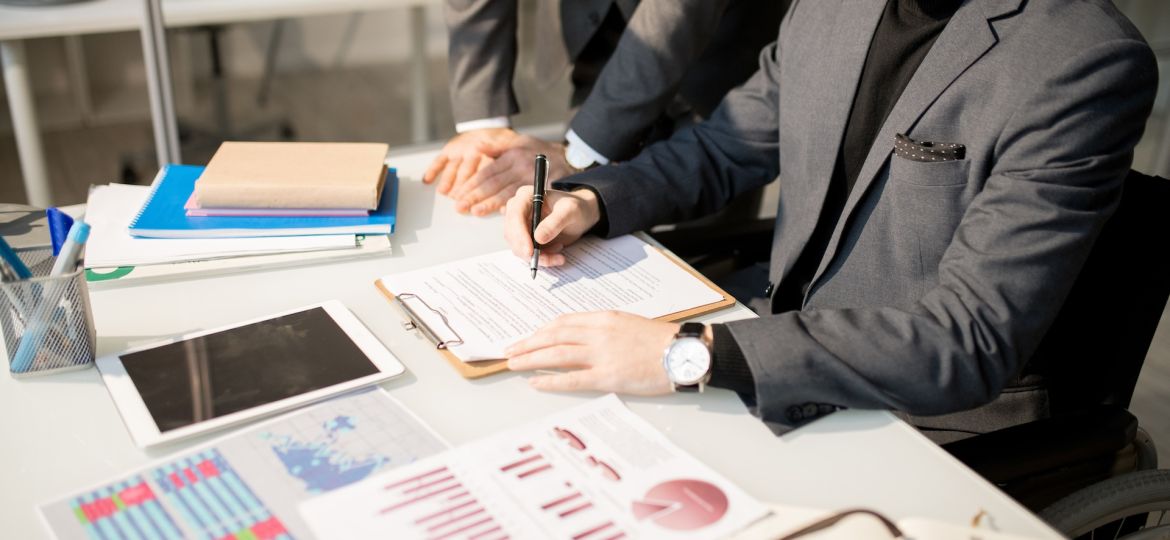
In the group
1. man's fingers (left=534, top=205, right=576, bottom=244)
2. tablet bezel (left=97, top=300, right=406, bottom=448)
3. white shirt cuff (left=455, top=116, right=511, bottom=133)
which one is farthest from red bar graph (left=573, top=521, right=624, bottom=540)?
white shirt cuff (left=455, top=116, right=511, bottom=133)

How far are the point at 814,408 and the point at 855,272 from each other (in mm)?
366

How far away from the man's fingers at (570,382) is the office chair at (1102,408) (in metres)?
0.38

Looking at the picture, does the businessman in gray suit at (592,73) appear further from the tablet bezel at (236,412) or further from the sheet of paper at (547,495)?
the sheet of paper at (547,495)

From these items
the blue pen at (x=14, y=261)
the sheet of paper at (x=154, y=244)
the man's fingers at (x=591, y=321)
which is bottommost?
the man's fingers at (x=591, y=321)

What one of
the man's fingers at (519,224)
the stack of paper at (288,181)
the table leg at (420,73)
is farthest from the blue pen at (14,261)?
the table leg at (420,73)

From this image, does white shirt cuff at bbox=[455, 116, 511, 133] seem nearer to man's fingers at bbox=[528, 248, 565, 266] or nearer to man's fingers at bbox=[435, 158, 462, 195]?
man's fingers at bbox=[435, 158, 462, 195]

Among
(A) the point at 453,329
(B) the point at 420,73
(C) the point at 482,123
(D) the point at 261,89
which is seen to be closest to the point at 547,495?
(A) the point at 453,329

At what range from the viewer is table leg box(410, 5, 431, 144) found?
3377 mm

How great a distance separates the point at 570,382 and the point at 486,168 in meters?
0.60

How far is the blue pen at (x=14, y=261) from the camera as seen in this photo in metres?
0.97

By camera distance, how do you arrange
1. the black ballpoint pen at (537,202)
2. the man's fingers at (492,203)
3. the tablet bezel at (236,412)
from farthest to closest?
the man's fingers at (492,203)
the black ballpoint pen at (537,202)
the tablet bezel at (236,412)

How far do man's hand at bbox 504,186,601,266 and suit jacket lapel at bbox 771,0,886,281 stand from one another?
0.31 m

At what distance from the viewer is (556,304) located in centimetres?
117

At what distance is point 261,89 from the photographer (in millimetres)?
4520
